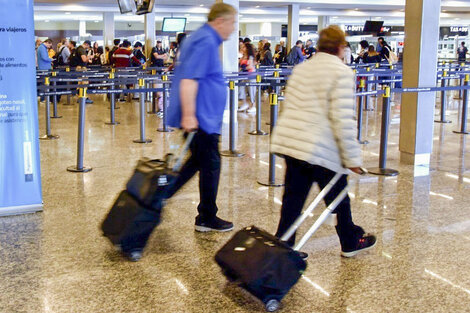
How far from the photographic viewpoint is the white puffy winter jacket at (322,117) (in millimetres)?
3611

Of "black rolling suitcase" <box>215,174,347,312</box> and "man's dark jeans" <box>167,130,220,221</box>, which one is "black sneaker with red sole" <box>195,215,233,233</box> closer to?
"man's dark jeans" <box>167,130,220,221</box>

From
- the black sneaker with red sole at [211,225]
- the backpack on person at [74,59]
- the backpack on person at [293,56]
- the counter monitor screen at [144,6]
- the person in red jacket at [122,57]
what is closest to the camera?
the black sneaker with red sole at [211,225]

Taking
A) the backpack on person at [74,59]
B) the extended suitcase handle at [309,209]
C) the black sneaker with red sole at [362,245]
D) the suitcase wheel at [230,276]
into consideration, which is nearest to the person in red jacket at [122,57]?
the backpack on person at [74,59]

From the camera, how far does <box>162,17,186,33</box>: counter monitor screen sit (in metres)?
23.8

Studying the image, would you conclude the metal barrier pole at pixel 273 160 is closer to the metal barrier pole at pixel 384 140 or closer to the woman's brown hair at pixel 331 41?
the metal barrier pole at pixel 384 140

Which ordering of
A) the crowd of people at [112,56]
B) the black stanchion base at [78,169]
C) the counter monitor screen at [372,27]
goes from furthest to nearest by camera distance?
the counter monitor screen at [372,27]
the crowd of people at [112,56]
the black stanchion base at [78,169]

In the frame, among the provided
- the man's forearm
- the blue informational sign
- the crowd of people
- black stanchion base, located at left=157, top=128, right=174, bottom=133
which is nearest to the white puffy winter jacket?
the man's forearm

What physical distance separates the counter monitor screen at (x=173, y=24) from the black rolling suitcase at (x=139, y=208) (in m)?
20.3

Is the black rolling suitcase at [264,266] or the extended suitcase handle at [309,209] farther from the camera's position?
the extended suitcase handle at [309,209]

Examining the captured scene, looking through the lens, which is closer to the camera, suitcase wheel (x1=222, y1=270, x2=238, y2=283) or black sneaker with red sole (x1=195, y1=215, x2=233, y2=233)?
suitcase wheel (x1=222, y1=270, x2=238, y2=283)

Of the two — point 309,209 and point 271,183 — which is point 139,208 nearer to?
point 309,209

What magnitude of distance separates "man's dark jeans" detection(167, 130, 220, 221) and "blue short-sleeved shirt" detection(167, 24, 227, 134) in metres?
0.12

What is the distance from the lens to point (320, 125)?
3.71 meters

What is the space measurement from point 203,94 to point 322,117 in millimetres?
1082
